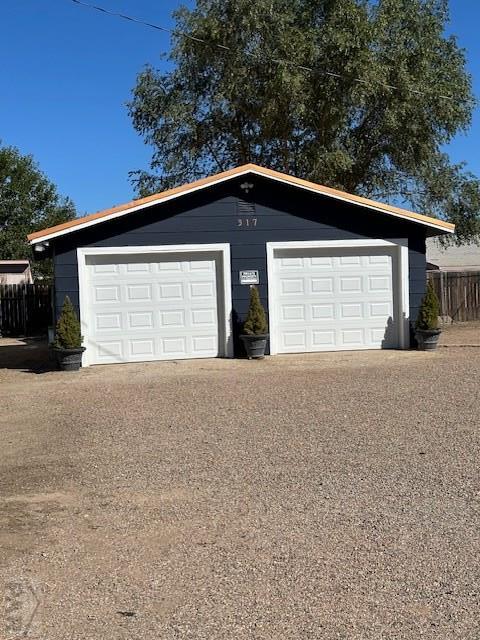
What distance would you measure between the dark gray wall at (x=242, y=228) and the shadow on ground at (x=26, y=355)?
143cm

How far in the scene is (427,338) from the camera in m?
13.5

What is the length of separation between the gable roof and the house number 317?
841 millimetres

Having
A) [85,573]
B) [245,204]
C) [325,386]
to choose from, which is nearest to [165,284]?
[245,204]

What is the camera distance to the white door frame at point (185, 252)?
12.8 metres

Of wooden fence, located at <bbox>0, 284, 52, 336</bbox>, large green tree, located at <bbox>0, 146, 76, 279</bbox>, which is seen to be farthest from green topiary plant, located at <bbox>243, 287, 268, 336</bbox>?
large green tree, located at <bbox>0, 146, 76, 279</bbox>

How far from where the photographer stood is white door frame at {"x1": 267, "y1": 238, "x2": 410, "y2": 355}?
13445 millimetres

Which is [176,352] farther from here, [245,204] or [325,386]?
[325,386]

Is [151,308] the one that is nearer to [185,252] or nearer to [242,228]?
[185,252]

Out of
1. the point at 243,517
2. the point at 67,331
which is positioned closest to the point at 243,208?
the point at 67,331

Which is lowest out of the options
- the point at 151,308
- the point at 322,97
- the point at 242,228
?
the point at 151,308

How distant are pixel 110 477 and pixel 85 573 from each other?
1.85 m

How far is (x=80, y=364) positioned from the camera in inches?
494

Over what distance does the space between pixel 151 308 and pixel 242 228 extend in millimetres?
2336

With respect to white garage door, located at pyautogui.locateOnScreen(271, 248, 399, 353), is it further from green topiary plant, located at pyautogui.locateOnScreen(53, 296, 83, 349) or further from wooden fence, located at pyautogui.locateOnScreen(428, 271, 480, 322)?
wooden fence, located at pyautogui.locateOnScreen(428, 271, 480, 322)
